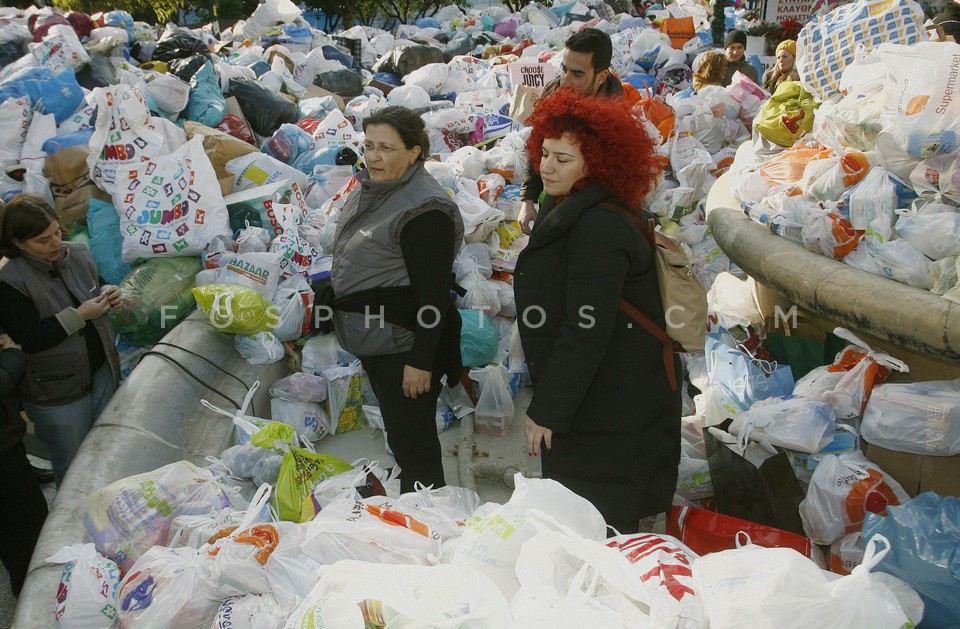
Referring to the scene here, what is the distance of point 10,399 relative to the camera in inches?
113

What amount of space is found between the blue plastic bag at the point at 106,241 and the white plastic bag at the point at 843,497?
3.61 m

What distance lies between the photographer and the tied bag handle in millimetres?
2277

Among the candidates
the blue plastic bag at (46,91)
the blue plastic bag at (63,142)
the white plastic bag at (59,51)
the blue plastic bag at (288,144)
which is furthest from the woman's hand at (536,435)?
the white plastic bag at (59,51)

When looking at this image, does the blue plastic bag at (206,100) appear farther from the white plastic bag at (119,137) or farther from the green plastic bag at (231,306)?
the green plastic bag at (231,306)

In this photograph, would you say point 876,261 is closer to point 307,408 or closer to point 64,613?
point 307,408

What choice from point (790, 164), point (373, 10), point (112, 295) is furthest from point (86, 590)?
point (373, 10)

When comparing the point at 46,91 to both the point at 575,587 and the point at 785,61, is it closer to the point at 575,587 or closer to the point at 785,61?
the point at 575,587

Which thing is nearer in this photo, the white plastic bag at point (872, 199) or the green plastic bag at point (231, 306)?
the white plastic bag at point (872, 199)

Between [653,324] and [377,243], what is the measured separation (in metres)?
1.05

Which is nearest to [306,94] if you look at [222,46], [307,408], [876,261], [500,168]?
[222,46]

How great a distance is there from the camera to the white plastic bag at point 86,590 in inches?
84.0

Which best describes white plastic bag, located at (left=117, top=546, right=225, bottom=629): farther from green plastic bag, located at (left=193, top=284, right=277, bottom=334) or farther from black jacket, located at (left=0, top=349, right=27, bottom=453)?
green plastic bag, located at (left=193, top=284, right=277, bottom=334)

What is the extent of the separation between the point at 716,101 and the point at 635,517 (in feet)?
16.5

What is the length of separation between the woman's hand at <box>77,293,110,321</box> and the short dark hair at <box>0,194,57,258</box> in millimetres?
318
